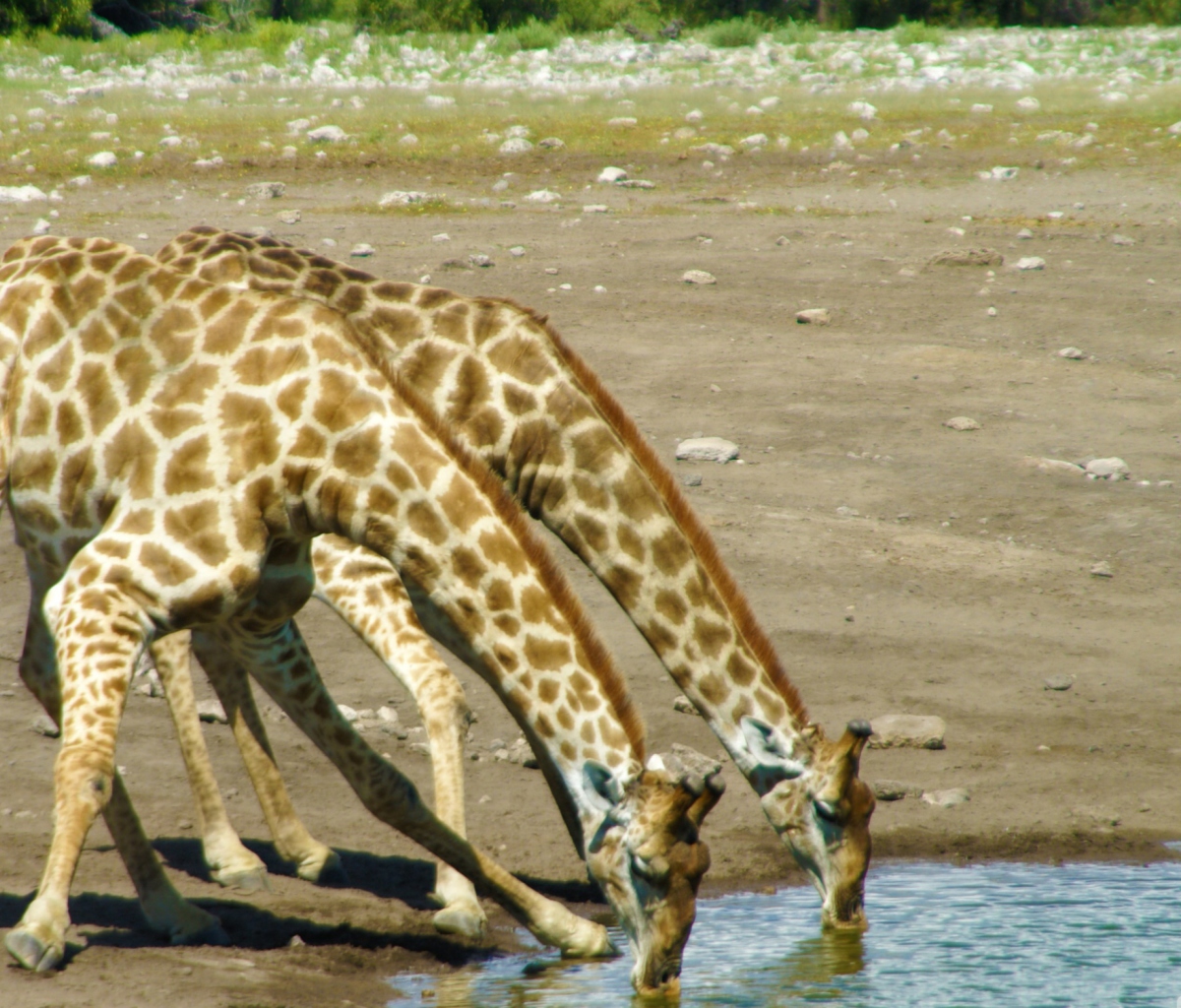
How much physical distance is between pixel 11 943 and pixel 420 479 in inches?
62.0

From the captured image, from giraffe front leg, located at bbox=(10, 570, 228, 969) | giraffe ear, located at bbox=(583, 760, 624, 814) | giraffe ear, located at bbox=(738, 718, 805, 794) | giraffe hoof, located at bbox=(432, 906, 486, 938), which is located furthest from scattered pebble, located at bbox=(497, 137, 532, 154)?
giraffe ear, located at bbox=(583, 760, 624, 814)

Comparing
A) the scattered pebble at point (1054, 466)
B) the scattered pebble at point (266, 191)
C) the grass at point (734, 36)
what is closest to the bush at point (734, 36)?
the grass at point (734, 36)

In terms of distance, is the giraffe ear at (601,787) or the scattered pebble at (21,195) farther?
the scattered pebble at (21,195)

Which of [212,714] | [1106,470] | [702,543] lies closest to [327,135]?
[1106,470]

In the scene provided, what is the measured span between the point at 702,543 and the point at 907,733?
1684 mm

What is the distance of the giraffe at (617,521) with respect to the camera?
195 inches

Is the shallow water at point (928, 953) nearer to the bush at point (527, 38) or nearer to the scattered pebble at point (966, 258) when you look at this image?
the scattered pebble at point (966, 258)

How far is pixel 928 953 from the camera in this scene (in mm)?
4836

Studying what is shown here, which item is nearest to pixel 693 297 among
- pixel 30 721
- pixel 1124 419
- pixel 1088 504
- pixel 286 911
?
pixel 1124 419

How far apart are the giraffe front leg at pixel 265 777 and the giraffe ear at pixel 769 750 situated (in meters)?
1.44

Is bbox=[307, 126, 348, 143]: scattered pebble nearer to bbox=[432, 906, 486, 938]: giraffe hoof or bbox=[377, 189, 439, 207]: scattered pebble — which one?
bbox=[377, 189, 439, 207]: scattered pebble

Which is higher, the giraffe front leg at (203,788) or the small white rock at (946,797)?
the giraffe front leg at (203,788)

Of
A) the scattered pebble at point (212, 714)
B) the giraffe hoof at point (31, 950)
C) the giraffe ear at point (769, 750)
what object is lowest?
the scattered pebble at point (212, 714)

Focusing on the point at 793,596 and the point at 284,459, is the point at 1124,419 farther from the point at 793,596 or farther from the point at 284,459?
the point at 284,459
